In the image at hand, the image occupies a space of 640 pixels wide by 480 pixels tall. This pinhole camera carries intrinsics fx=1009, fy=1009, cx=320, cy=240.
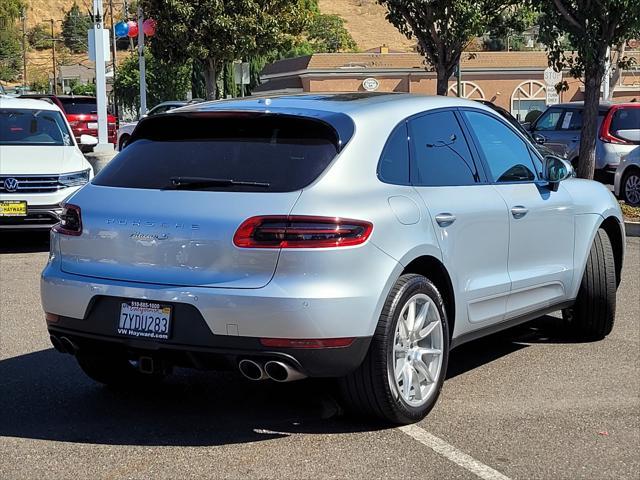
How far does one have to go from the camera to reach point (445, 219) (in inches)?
213

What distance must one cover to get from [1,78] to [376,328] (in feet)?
479

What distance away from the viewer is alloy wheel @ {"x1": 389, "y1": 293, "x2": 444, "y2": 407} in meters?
5.10

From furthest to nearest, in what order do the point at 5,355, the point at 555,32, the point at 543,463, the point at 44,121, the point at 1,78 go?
the point at 1,78, the point at 555,32, the point at 44,121, the point at 5,355, the point at 543,463

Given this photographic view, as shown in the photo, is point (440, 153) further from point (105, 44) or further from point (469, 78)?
point (469, 78)

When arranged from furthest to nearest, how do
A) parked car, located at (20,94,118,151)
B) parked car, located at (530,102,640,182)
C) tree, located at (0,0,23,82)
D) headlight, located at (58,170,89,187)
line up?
tree, located at (0,0,23,82) → parked car, located at (20,94,118,151) → parked car, located at (530,102,640,182) → headlight, located at (58,170,89,187)

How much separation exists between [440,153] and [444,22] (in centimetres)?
1777

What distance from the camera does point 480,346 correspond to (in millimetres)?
7184

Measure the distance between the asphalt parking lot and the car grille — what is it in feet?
16.8

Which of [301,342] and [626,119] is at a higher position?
[626,119]

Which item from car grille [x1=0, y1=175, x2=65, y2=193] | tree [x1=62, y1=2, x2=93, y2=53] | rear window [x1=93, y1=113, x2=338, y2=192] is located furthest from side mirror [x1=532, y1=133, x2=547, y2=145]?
tree [x1=62, y1=2, x2=93, y2=53]

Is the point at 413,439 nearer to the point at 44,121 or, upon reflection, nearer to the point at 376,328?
the point at 376,328

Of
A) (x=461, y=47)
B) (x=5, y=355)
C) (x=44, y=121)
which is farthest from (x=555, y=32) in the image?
(x=5, y=355)

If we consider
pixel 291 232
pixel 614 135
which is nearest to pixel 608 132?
pixel 614 135

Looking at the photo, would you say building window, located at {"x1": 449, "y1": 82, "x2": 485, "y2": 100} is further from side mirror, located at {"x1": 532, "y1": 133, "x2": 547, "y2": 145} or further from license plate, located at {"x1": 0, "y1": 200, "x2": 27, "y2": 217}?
license plate, located at {"x1": 0, "y1": 200, "x2": 27, "y2": 217}
